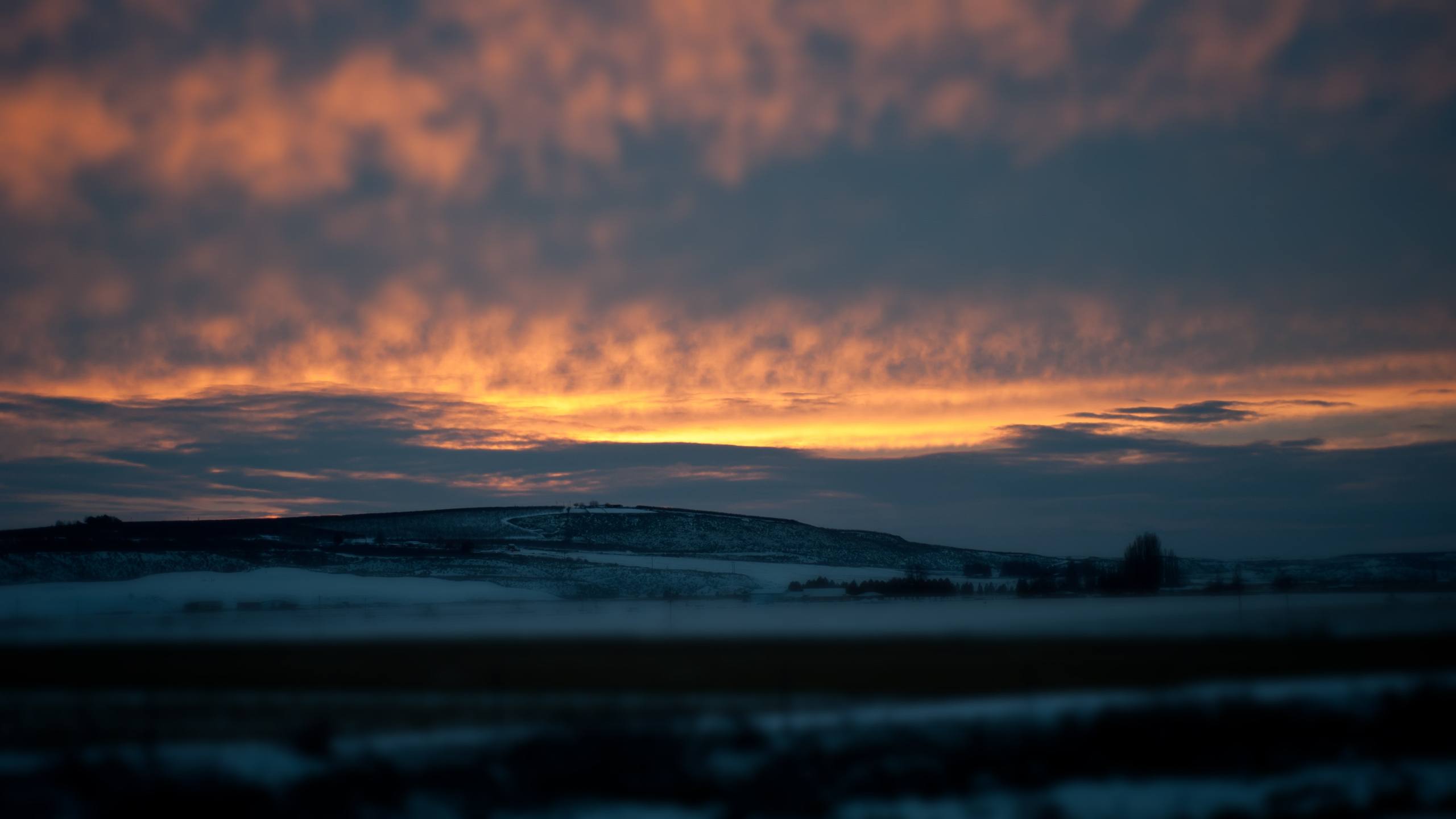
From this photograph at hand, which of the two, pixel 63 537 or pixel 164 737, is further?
pixel 63 537

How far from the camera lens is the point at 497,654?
3759 centimetres

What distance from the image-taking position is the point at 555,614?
2608 inches

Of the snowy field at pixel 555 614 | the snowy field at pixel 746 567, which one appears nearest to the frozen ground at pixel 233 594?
the snowy field at pixel 555 614

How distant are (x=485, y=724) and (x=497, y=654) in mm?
14765

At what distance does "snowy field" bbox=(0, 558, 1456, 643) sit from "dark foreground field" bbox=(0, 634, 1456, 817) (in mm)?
17296

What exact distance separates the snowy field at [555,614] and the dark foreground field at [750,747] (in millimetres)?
17296

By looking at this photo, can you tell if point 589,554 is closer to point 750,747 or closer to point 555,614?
point 555,614

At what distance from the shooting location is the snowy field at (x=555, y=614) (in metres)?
46.9

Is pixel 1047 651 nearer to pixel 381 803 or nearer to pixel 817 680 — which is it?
pixel 817 680

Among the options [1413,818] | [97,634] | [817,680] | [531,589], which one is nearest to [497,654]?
[817,680]

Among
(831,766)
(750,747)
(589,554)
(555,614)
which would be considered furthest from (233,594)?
(831,766)

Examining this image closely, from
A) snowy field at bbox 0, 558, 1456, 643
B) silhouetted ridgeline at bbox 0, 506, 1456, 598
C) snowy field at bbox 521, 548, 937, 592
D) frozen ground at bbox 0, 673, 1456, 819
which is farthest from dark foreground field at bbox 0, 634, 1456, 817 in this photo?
snowy field at bbox 521, 548, 937, 592

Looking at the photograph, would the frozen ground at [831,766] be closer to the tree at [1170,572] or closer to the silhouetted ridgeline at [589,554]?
the silhouetted ridgeline at [589,554]

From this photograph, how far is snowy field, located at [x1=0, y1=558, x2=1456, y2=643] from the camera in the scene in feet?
154
